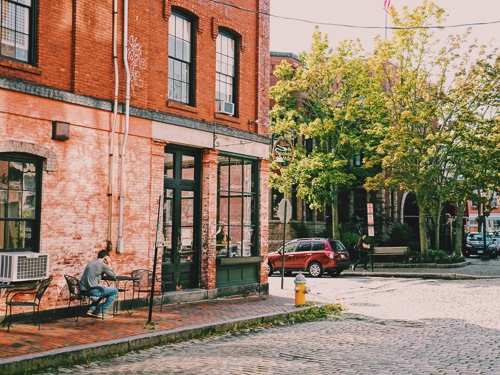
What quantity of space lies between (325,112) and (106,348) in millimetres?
25255

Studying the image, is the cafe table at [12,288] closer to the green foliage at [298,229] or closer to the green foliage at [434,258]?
the green foliage at [434,258]

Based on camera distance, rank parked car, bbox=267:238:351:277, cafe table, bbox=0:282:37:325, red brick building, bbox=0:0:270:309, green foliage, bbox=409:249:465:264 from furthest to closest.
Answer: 1. green foliage, bbox=409:249:465:264
2. parked car, bbox=267:238:351:277
3. red brick building, bbox=0:0:270:309
4. cafe table, bbox=0:282:37:325

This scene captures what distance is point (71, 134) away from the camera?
1128 cm

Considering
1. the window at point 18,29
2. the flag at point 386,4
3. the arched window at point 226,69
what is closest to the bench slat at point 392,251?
the flag at point 386,4

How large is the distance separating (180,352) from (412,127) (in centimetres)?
2192

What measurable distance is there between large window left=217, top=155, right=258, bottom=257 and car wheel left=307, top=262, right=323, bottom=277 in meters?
8.61

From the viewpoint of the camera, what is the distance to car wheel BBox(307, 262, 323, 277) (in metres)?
24.2

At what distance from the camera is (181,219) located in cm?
1414

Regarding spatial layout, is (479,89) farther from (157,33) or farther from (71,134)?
(71,134)

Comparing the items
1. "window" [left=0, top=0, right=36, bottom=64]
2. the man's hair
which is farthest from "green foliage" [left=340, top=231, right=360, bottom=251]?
"window" [left=0, top=0, right=36, bottom=64]

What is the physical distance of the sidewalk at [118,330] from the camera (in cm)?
784

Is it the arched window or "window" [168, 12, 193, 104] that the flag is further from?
"window" [168, 12, 193, 104]

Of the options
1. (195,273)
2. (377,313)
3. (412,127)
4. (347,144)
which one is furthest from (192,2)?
(347,144)

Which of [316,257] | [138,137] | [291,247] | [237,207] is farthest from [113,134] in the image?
[291,247]
